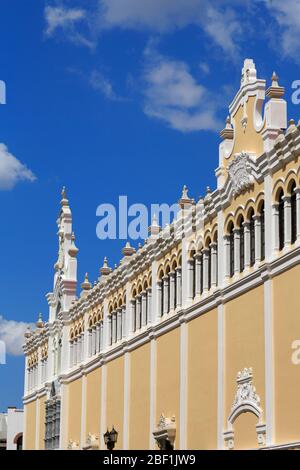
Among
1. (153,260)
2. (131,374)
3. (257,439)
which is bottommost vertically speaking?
(257,439)

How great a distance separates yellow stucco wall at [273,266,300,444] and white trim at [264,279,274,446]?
18 cm

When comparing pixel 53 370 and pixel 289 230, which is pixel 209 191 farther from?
pixel 53 370

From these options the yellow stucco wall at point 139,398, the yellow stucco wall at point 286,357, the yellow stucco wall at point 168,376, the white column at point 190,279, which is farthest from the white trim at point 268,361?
the yellow stucco wall at point 139,398

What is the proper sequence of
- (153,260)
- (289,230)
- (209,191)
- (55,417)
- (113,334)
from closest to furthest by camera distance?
1. (289,230)
2. (209,191)
3. (153,260)
4. (113,334)
5. (55,417)

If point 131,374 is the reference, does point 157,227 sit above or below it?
above

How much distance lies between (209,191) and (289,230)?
598 centimetres

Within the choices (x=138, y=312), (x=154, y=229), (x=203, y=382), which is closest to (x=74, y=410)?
(x=138, y=312)

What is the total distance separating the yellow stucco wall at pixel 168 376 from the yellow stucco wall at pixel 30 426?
910 inches

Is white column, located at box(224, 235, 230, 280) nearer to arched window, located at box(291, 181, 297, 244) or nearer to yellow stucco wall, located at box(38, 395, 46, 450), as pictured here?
arched window, located at box(291, 181, 297, 244)

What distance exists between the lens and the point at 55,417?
53.3 meters

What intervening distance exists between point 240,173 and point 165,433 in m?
9.87

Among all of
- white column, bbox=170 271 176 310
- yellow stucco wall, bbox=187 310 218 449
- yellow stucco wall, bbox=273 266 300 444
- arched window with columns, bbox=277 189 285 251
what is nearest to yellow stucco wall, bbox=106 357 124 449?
white column, bbox=170 271 176 310

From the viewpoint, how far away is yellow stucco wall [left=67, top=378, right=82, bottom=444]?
4925cm

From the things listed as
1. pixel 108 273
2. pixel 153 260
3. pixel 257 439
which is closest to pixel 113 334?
pixel 108 273
